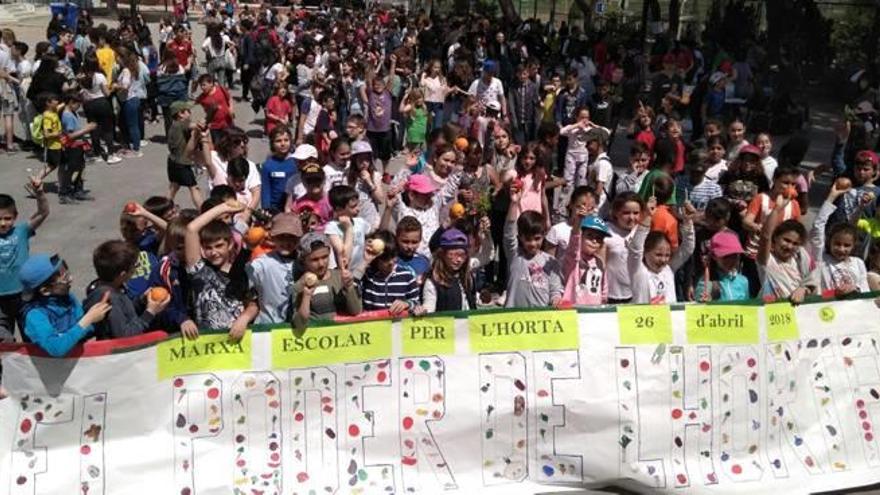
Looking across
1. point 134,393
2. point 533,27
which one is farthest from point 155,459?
point 533,27

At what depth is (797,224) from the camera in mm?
6160

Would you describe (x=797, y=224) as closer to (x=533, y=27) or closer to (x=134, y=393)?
(x=134, y=393)

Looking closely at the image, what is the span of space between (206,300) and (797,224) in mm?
3896

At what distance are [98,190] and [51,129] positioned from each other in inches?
52.4

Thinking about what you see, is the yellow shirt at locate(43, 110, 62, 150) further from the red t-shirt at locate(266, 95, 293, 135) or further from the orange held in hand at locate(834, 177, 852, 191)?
the orange held in hand at locate(834, 177, 852, 191)

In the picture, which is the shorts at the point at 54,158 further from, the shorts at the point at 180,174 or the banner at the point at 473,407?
the banner at the point at 473,407

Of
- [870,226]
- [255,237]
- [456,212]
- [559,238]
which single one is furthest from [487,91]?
[255,237]

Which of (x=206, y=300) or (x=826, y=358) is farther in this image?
(x=826, y=358)

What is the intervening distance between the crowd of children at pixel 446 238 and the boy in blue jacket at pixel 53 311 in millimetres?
11

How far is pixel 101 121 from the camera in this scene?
13867 mm

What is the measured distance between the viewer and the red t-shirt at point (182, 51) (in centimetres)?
1644

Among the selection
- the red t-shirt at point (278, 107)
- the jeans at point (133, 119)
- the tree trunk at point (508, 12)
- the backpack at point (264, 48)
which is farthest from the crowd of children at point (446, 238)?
the tree trunk at point (508, 12)

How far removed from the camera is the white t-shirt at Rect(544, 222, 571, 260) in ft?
21.1

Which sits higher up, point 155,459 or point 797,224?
point 797,224
